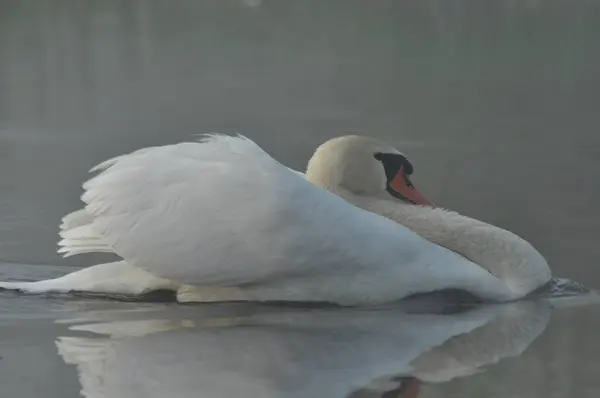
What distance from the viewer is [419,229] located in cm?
729

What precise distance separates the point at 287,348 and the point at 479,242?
62.6 inches

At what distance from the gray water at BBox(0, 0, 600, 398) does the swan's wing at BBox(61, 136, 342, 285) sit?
0.93ft

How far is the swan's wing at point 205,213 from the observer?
6.45 m

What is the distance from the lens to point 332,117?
15820 millimetres

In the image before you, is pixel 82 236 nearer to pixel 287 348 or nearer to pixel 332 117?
pixel 287 348

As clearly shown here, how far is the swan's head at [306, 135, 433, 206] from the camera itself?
288 inches

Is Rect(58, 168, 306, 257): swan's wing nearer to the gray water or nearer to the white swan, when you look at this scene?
the white swan

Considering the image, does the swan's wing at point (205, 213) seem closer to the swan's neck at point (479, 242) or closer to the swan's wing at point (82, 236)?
the swan's wing at point (82, 236)

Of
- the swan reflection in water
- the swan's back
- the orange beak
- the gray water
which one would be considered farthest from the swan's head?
the gray water

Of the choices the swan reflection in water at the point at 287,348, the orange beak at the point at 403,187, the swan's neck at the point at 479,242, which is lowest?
the swan reflection in water at the point at 287,348

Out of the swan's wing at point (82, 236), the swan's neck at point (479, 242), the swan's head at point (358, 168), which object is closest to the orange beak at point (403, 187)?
the swan's head at point (358, 168)

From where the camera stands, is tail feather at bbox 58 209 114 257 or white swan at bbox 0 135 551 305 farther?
tail feather at bbox 58 209 114 257

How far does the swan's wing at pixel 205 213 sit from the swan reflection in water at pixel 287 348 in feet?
0.78

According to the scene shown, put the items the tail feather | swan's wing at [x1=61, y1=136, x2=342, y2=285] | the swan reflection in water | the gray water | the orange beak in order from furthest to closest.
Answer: the orange beak → the tail feather → swan's wing at [x1=61, y1=136, x2=342, y2=285] → the gray water → the swan reflection in water
